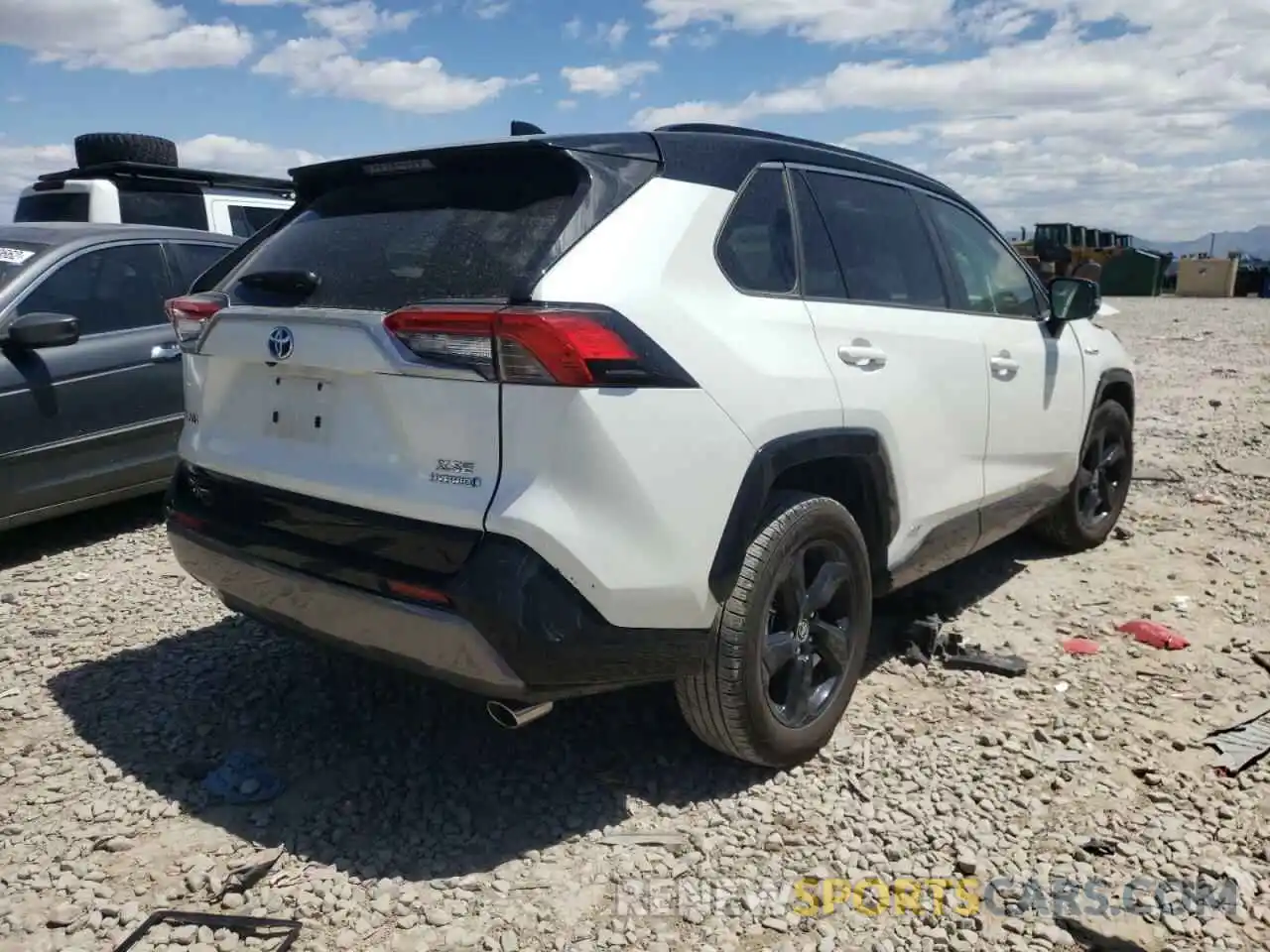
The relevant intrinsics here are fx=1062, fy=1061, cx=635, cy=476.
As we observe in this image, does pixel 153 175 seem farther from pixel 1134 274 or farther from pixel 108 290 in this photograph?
pixel 1134 274

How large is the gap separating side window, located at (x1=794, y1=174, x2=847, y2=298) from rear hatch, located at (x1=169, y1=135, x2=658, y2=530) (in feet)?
2.21

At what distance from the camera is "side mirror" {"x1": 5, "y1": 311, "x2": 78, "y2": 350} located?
199 inches

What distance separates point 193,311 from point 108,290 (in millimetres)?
2892

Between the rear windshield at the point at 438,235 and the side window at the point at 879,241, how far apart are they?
1.13m

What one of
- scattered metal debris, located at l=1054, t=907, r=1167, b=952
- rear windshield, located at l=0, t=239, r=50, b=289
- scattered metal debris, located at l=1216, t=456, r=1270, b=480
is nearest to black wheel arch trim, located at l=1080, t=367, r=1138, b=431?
scattered metal debris, located at l=1216, t=456, r=1270, b=480

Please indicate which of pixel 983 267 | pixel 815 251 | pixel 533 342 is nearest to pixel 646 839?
pixel 533 342

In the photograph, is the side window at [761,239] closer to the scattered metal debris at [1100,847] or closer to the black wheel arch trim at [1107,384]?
the scattered metal debris at [1100,847]

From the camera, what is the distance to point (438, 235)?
2.81 m

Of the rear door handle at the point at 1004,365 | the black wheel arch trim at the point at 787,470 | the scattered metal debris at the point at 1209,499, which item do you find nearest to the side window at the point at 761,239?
the black wheel arch trim at the point at 787,470

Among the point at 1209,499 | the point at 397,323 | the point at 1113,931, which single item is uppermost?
the point at 397,323

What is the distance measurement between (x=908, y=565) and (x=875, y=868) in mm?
1212

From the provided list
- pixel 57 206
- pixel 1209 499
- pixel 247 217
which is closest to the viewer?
pixel 1209 499

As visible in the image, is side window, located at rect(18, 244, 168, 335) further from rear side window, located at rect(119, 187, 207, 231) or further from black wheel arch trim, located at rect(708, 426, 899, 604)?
black wheel arch trim, located at rect(708, 426, 899, 604)

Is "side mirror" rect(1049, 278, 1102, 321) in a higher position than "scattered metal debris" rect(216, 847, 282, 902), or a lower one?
higher
